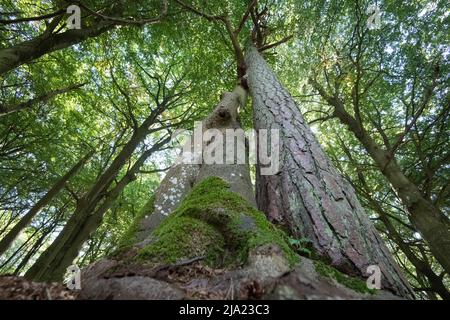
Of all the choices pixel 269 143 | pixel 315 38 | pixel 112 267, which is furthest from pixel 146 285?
pixel 315 38

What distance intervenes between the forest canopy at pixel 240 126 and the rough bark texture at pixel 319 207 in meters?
0.01

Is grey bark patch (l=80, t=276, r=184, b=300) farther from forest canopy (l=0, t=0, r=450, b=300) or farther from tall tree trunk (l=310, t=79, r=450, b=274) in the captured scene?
tall tree trunk (l=310, t=79, r=450, b=274)

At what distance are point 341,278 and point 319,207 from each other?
2.05 ft

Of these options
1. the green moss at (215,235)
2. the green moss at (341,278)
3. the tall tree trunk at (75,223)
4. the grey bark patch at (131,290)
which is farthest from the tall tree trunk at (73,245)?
the green moss at (341,278)

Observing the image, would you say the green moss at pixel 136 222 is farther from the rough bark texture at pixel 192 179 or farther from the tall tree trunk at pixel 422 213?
the tall tree trunk at pixel 422 213

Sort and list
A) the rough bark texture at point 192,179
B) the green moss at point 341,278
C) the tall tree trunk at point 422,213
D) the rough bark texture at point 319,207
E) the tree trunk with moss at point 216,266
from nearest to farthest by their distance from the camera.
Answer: the tree trunk with moss at point 216,266
the green moss at point 341,278
the rough bark texture at point 319,207
the rough bark texture at point 192,179
the tall tree trunk at point 422,213

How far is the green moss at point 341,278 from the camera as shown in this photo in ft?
4.23

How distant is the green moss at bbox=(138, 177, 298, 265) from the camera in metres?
1.37

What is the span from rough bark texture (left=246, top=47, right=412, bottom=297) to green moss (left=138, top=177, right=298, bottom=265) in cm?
34

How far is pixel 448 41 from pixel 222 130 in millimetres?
5520

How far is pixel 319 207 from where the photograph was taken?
194 cm

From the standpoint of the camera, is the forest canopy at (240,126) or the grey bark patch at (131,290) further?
the forest canopy at (240,126)

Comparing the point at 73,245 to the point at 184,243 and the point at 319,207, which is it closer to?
the point at 184,243

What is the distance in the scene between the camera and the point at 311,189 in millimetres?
2113
